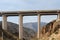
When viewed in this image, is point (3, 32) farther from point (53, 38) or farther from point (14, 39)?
point (53, 38)

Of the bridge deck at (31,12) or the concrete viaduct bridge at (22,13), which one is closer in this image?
the bridge deck at (31,12)

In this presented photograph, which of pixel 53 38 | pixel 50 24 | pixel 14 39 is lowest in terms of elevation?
pixel 14 39

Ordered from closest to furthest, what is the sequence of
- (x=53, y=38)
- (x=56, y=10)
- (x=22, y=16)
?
(x=53, y=38) < (x=56, y=10) < (x=22, y=16)

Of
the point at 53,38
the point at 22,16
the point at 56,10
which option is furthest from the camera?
the point at 22,16

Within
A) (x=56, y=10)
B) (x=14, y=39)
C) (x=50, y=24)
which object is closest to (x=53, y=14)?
(x=56, y=10)

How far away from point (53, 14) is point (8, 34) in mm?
28875

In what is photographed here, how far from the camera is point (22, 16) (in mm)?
120875

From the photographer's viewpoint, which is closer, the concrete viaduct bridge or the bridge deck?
the bridge deck

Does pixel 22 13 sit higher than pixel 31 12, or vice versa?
pixel 31 12

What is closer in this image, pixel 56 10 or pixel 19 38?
pixel 56 10

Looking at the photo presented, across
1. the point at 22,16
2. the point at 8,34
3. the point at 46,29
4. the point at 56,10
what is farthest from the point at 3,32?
the point at 56,10

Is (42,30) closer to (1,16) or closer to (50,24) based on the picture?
(50,24)

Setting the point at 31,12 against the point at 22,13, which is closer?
the point at 31,12

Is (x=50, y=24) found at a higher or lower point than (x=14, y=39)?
higher
